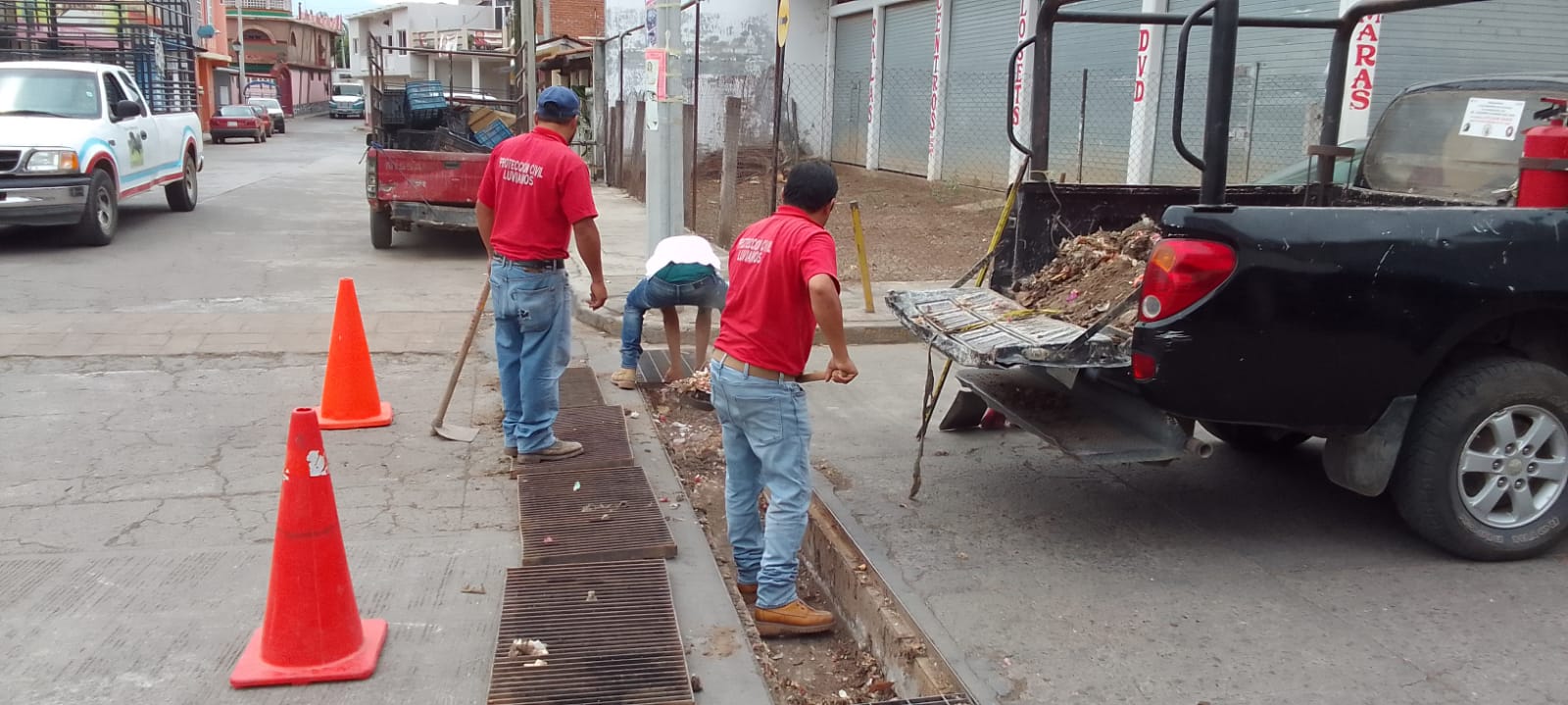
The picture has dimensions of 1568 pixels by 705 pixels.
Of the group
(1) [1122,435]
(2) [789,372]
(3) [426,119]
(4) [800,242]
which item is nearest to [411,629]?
(2) [789,372]

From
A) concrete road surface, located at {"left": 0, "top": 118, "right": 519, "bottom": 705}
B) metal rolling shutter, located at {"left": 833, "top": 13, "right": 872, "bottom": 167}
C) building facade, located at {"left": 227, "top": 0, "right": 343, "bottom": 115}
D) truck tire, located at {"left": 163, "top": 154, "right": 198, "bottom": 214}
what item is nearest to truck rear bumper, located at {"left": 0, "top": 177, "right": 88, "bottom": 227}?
concrete road surface, located at {"left": 0, "top": 118, "right": 519, "bottom": 705}

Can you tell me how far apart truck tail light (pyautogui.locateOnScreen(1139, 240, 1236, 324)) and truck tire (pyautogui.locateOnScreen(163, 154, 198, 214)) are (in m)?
14.9

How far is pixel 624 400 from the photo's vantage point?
7.01 meters

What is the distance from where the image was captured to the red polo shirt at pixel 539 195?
5.35 m

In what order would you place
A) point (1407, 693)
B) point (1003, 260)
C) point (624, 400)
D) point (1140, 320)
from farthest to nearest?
point (624, 400), point (1003, 260), point (1140, 320), point (1407, 693)

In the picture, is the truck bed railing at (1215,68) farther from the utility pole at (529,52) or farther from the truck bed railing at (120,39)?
the truck bed railing at (120,39)

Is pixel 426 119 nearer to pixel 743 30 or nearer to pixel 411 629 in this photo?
pixel 411 629

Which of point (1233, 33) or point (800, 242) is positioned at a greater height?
point (1233, 33)

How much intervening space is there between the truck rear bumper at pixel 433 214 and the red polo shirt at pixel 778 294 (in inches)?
344

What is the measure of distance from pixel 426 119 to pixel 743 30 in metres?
13.8

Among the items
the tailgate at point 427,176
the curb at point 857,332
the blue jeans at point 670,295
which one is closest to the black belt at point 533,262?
the blue jeans at point 670,295

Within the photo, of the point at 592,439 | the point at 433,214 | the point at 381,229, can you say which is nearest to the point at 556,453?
the point at 592,439

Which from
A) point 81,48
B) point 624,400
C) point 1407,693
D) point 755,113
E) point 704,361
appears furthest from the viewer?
point 755,113

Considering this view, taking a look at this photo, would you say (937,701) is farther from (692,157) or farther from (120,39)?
(120,39)
